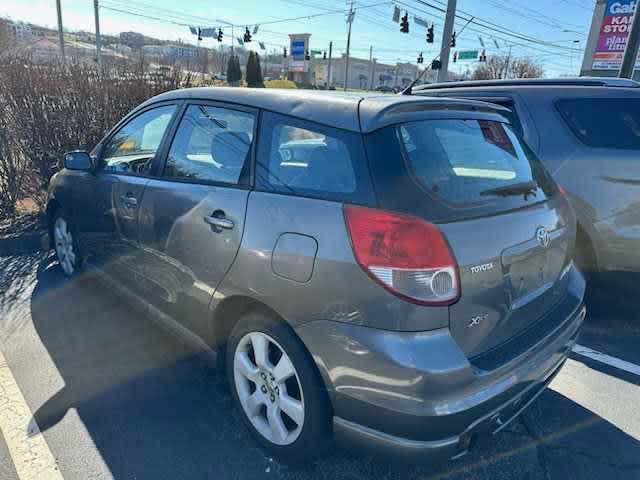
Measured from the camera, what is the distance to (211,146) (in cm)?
256

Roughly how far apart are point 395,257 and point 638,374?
8.17 feet

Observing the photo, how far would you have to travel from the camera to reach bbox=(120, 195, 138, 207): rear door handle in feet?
9.60

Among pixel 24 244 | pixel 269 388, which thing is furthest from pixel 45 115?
pixel 269 388

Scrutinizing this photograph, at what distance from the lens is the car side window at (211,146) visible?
2324 millimetres

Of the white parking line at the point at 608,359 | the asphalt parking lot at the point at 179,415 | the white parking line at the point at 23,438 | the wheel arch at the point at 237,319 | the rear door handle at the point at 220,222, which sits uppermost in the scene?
the rear door handle at the point at 220,222

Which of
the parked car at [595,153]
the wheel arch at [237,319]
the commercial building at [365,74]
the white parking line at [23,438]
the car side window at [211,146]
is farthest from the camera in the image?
the commercial building at [365,74]

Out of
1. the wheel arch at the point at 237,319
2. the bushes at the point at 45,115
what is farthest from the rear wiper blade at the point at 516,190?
the bushes at the point at 45,115

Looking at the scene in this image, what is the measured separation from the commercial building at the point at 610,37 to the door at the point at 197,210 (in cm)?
1847

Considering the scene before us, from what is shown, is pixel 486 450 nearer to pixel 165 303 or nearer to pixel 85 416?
pixel 165 303

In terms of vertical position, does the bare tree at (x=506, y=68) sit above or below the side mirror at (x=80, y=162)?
above

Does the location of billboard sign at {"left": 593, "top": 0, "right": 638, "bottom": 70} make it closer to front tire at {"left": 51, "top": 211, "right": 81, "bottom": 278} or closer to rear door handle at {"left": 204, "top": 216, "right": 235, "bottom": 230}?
front tire at {"left": 51, "top": 211, "right": 81, "bottom": 278}

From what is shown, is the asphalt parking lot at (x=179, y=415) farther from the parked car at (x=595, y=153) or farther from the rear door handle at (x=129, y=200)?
the rear door handle at (x=129, y=200)

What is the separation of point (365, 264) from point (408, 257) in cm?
16

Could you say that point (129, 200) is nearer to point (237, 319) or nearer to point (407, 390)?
point (237, 319)
